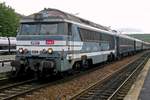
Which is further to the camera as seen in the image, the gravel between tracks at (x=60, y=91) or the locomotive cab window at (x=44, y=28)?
the locomotive cab window at (x=44, y=28)

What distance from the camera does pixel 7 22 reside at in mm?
77688

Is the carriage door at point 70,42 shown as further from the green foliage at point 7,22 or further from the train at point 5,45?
the green foliage at point 7,22

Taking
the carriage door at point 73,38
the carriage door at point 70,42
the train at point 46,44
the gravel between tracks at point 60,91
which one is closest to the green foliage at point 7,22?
the carriage door at point 73,38

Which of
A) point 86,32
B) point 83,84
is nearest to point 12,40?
point 86,32

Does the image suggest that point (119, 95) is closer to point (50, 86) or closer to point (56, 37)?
point (50, 86)

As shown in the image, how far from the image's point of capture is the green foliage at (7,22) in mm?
76062

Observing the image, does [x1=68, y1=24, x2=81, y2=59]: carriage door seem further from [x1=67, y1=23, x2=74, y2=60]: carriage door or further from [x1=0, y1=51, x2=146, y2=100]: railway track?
[x1=0, y1=51, x2=146, y2=100]: railway track

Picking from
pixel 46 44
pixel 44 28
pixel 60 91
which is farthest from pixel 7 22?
pixel 60 91

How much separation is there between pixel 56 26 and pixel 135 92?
16.6 ft

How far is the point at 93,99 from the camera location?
1236cm

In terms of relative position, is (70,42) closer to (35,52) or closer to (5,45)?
(35,52)

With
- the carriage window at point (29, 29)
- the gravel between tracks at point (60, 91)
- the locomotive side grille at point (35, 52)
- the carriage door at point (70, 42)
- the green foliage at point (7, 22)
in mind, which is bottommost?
the gravel between tracks at point (60, 91)

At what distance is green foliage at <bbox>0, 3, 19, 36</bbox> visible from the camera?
76062mm

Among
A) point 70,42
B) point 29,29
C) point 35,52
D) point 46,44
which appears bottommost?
point 35,52
